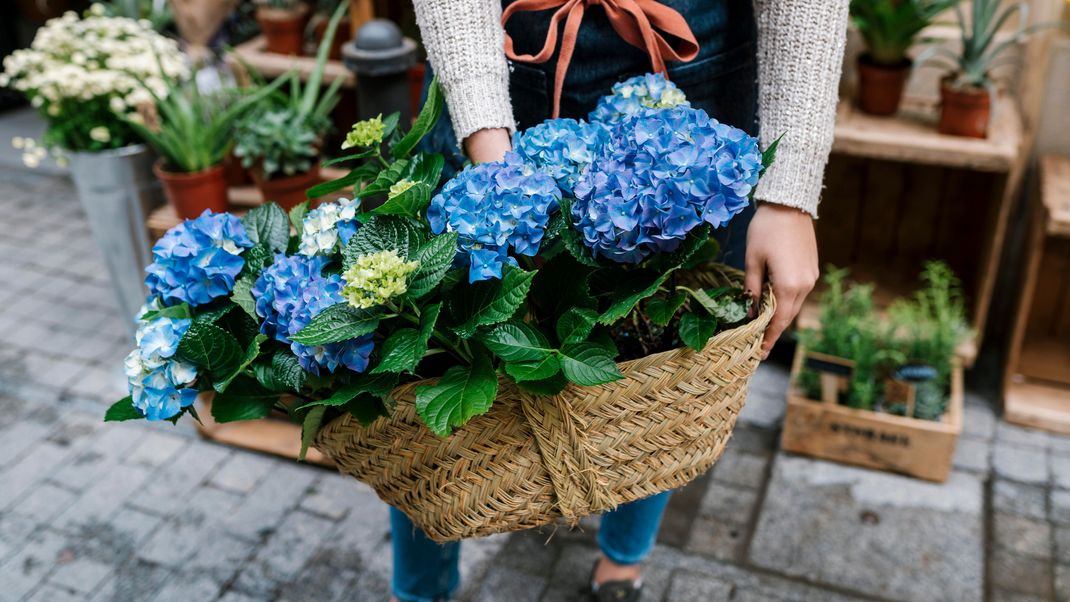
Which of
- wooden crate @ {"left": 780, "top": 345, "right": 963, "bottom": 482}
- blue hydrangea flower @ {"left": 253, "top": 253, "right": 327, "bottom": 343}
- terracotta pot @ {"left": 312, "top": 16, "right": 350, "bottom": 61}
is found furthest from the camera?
terracotta pot @ {"left": 312, "top": 16, "right": 350, "bottom": 61}

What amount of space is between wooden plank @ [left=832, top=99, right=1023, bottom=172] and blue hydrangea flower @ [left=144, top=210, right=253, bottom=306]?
6.44ft

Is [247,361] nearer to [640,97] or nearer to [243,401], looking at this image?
[243,401]

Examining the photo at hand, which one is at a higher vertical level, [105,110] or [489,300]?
[489,300]

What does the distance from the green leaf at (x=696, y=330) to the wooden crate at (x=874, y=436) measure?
155 centimetres

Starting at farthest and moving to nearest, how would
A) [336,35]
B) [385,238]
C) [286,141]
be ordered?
1. [336,35]
2. [286,141]
3. [385,238]

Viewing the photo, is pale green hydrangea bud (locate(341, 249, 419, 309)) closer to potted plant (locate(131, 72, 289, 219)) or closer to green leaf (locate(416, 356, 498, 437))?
green leaf (locate(416, 356, 498, 437))

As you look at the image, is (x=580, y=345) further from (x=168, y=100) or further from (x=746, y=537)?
(x=168, y=100)

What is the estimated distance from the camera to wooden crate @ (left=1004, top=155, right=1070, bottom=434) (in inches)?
105

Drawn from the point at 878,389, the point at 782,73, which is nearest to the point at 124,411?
the point at 782,73

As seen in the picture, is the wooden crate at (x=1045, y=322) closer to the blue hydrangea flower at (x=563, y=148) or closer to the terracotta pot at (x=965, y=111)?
the terracotta pot at (x=965, y=111)

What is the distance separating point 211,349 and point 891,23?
2.27 meters

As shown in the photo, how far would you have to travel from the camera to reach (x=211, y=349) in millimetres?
1170

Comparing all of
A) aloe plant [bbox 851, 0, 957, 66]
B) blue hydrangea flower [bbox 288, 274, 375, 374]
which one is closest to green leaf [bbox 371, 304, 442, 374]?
blue hydrangea flower [bbox 288, 274, 375, 374]

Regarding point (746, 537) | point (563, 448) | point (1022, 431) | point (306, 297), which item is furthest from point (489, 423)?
point (1022, 431)
